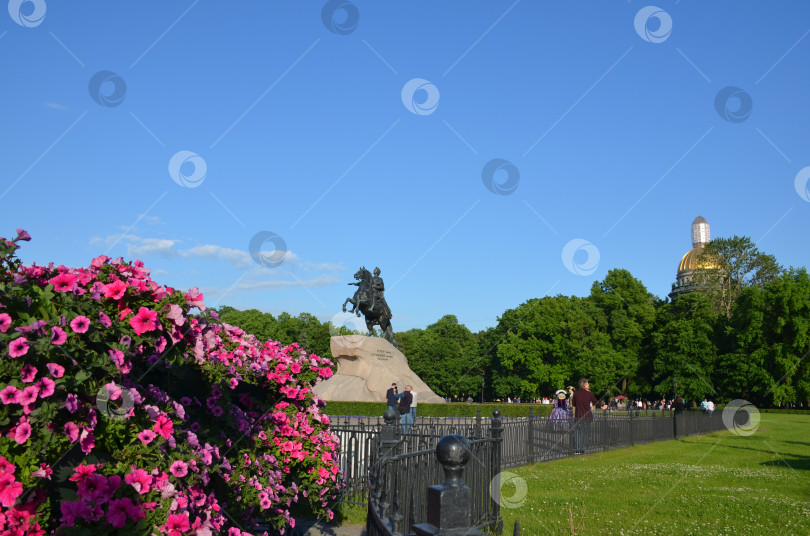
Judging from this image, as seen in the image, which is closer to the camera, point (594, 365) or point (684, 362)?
point (684, 362)

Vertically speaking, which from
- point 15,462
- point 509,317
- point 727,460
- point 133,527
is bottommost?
point 727,460

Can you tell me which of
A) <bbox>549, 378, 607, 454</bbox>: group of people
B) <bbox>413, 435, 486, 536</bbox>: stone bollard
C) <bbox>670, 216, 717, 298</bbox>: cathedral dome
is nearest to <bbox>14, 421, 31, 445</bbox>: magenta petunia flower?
<bbox>413, 435, 486, 536</bbox>: stone bollard

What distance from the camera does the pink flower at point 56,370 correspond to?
116 inches

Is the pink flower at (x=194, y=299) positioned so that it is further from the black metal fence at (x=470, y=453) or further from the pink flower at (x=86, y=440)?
the black metal fence at (x=470, y=453)

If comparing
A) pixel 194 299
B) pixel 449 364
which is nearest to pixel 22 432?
pixel 194 299

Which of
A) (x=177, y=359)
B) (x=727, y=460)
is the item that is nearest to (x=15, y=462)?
(x=177, y=359)

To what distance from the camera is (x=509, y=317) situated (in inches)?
2815

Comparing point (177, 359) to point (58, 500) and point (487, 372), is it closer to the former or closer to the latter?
point (58, 500)

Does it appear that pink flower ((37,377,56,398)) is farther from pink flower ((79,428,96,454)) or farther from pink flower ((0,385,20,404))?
pink flower ((79,428,96,454))

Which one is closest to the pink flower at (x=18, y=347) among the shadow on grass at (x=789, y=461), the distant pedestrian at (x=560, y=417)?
the distant pedestrian at (x=560, y=417)

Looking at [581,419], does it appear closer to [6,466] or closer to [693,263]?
[6,466]

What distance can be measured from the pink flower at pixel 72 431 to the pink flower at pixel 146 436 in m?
0.32

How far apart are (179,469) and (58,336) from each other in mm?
961

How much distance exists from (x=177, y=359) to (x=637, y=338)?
2548 inches
